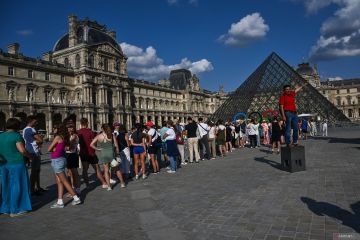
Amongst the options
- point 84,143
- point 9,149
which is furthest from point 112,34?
point 9,149

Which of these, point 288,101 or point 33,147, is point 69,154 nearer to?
point 33,147

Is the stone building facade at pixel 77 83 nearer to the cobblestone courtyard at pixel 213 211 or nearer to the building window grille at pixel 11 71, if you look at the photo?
the building window grille at pixel 11 71

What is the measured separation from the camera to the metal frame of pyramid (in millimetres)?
34156

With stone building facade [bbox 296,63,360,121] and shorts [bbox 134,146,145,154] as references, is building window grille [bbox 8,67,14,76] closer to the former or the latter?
shorts [bbox 134,146,145,154]

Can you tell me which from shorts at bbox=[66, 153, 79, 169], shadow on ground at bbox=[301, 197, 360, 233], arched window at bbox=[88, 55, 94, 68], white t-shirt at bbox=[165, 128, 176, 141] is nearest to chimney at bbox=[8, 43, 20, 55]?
arched window at bbox=[88, 55, 94, 68]

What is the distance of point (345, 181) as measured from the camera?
6.00m

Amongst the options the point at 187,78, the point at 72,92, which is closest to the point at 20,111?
the point at 72,92

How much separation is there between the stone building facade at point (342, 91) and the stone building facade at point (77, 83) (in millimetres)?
57166

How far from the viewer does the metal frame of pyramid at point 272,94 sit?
1345 inches

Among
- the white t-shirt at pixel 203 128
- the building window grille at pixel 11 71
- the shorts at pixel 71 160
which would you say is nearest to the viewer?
the shorts at pixel 71 160

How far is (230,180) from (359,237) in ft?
12.6

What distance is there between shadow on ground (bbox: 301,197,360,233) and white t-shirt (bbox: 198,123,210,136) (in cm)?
694

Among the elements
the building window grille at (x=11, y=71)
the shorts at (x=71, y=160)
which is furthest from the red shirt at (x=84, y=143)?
the building window grille at (x=11, y=71)

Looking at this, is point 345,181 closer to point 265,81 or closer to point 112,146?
point 112,146
